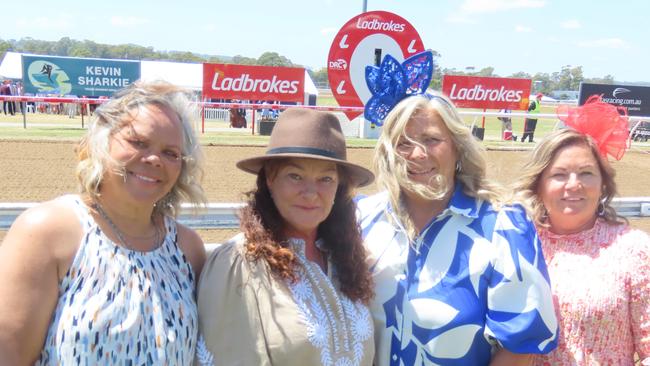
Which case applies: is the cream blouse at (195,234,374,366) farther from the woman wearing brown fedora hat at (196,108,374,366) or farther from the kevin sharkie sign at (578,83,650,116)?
the kevin sharkie sign at (578,83,650,116)

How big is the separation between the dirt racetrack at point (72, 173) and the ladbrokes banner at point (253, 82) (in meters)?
4.27

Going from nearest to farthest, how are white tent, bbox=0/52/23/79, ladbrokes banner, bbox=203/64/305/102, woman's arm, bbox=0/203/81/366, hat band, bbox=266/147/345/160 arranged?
woman's arm, bbox=0/203/81/366 < hat band, bbox=266/147/345/160 < ladbrokes banner, bbox=203/64/305/102 < white tent, bbox=0/52/23/79

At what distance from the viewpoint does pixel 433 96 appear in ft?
7.42

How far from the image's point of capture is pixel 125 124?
1811 mm

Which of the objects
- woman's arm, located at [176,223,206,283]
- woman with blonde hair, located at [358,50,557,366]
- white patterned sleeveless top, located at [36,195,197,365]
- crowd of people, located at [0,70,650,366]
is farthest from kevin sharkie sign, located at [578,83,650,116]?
white patterned sleeveless top, located at [36,195,197,365]

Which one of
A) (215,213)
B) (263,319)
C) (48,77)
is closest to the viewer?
(263,319)

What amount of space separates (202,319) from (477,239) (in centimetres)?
99

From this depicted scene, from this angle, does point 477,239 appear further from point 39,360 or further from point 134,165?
point 39,360

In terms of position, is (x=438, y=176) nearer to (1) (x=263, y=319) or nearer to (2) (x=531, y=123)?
(1) (x=263, y=319)

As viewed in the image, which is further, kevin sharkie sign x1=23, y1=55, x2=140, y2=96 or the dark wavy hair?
kevin sharkie sign x1=23, y1=55, x2=140, y2=96

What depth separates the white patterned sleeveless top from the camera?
1.67 metres

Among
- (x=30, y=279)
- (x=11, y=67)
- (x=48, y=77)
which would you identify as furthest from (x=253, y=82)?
(x=11, y=67)

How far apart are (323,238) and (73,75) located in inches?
691

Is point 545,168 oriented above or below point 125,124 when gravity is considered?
below
